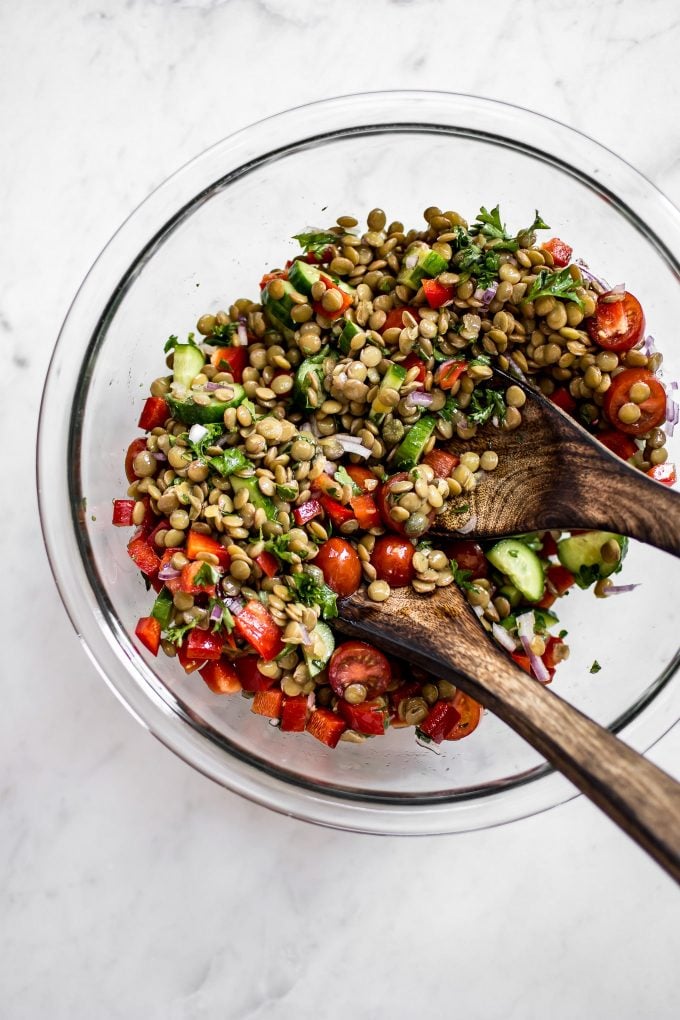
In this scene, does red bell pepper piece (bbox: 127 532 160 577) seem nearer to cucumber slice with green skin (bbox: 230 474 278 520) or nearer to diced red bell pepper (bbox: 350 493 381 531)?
cucumber slice with green skin (bbox: 230 474 278 520)

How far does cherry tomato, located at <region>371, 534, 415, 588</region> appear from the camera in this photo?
2.21 metres

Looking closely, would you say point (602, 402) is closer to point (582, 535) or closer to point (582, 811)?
point (582, 535)

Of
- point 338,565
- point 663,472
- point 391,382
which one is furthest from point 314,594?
point 663,472

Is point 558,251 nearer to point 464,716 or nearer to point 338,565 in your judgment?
point 338,565

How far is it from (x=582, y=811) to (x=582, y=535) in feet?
2.74

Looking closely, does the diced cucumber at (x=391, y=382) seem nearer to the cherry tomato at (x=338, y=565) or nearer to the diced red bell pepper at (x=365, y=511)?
the diced red bell pepper at (x=365, y=511)

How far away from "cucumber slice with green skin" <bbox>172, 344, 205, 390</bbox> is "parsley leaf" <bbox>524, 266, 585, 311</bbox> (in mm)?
852

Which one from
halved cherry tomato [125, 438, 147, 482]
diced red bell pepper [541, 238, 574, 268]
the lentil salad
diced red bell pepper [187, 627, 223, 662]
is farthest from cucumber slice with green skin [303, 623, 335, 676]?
diced red bell pepper [541, 238, 574, 268]

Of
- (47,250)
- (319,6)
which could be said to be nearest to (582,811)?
(47,250)

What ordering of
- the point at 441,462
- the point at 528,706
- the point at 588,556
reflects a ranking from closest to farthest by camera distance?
the point at 528,706
the point at 441,462
the point at 588,556

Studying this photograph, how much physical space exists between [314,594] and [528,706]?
0.56 metres

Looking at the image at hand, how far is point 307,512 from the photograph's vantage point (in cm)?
220

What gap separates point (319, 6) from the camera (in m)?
2.75

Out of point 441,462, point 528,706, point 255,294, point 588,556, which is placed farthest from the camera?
point 255,294
